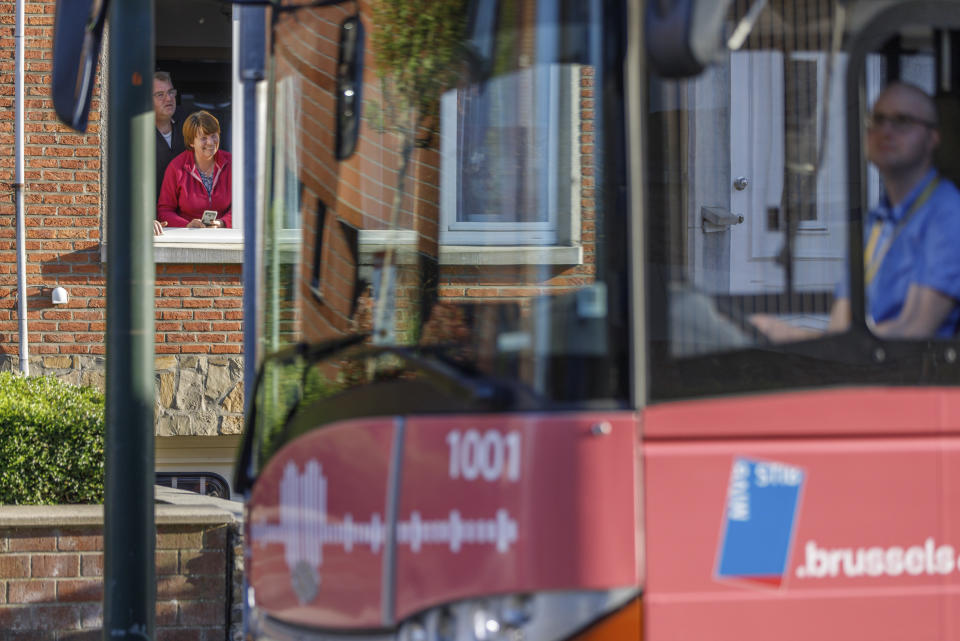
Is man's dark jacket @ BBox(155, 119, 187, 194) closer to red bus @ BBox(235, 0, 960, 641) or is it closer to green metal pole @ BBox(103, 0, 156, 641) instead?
green metal pole @ BBox(103, 0, 156, 641)

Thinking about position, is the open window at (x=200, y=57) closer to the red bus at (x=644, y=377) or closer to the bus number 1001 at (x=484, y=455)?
the red bus at (x=644, y=377)

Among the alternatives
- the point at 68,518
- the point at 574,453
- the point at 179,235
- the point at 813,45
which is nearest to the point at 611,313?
the point at 574,453

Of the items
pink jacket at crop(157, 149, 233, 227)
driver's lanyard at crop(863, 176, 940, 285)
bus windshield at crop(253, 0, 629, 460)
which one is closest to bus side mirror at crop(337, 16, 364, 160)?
bus windshield at crop(253, 0, 629, 460)

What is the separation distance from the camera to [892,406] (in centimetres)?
239

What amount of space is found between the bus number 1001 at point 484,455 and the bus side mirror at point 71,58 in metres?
1.57

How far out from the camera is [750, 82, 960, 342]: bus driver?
97.3 inches

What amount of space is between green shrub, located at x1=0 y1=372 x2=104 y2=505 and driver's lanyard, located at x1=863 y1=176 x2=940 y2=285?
453 cm

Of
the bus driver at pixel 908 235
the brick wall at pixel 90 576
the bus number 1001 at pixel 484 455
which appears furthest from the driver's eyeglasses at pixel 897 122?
the brick wall at pixel 90 576

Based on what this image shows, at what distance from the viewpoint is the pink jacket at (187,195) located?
8375 mm

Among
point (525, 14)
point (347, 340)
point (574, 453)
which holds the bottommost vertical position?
point (574, 453)

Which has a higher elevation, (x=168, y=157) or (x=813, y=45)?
(x=168, y=157)

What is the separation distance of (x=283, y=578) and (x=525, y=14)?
53.4 inches

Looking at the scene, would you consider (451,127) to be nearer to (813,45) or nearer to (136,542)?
(813,45)

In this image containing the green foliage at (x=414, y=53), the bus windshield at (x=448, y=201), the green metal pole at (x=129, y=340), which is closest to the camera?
the bus windshield at (x=448, y=201)
